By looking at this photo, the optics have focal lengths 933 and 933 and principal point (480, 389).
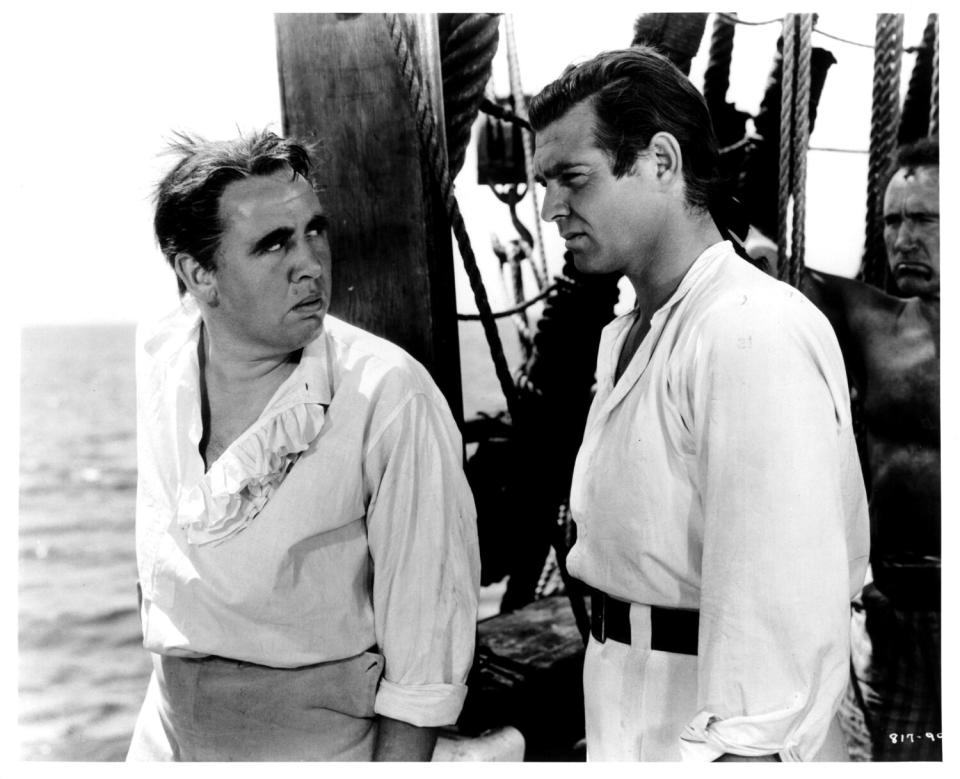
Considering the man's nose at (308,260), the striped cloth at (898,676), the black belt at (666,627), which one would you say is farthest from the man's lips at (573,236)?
the striped cloth at (898,676)

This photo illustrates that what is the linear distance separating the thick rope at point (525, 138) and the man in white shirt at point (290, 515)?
301 mm

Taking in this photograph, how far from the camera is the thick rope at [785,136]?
1.58 metres

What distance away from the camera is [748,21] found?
5.14ft

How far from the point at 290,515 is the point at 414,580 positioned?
0.21 meters

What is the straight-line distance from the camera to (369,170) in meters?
1.55

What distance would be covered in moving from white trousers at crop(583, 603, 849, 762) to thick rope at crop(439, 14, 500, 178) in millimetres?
811

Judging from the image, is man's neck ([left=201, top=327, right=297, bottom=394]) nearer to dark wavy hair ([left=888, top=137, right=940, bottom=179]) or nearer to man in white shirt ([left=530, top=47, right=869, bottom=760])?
man in white shirt ([left=530, top=47, right=869, bottom=760])

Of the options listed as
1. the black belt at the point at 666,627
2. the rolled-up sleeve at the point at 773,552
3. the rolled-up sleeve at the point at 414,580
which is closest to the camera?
the rolled-up sleeve at the point at 773,552

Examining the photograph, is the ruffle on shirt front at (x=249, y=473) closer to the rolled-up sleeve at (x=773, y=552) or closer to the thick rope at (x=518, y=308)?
the thick rope at (x=518, y=308)

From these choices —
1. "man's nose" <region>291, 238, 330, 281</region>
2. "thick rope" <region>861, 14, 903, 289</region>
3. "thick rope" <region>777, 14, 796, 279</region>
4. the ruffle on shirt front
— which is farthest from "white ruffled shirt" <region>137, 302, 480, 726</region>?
"thick rope" <region>861, 14, 903, 289</region>

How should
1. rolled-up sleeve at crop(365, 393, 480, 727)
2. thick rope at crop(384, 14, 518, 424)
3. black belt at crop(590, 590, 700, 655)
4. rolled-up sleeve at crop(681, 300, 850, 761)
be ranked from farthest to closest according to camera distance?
thick rope at crop(384, 14, 518, 424)
rolled-up sleeve at crop(365, 393, 480, 727)
black belt at crop(590, 590, 700, 655)
rolled-up sleeve at crop(681, 300, 850, 761)

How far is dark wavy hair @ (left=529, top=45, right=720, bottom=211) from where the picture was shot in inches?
48.9

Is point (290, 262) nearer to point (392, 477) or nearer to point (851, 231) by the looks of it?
point (392, 477)

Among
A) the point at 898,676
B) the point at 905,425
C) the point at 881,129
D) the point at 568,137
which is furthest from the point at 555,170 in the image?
the point at 898,676
